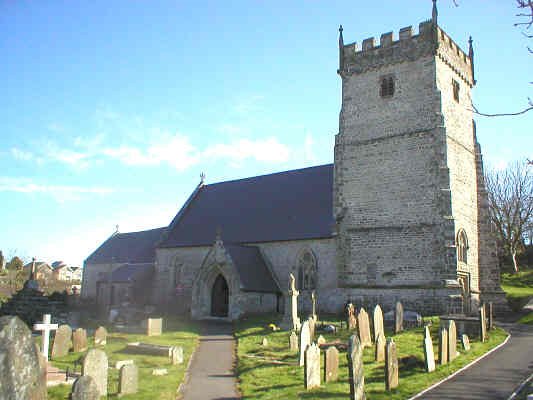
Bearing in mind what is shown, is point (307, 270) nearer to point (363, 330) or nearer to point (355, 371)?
point (363, 330)

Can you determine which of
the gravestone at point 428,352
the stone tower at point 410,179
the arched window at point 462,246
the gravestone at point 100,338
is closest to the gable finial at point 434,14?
the stone tower at point 410,179

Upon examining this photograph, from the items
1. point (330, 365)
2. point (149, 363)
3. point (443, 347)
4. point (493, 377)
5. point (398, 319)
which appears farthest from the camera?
point (398, 319)

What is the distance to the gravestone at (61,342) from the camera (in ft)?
57.7

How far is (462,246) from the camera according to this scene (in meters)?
24.8

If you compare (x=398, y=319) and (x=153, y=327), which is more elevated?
(x=398, y=319)

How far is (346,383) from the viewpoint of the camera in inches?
484

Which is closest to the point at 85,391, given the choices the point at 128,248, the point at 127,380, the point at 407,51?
the point at 127,380

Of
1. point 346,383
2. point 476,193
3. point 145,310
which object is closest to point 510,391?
point 346,383

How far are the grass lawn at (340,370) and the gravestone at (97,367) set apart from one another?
3.25 metres

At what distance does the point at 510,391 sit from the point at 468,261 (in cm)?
1460

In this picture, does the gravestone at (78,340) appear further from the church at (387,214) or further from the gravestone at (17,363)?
the gravestone at (17,363)

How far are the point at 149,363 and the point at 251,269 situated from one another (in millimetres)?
12915

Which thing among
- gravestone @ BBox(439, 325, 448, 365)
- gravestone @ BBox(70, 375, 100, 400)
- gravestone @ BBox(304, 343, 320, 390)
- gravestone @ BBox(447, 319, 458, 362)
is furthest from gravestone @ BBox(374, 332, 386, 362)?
gravestone @ BBox(70, 375, 100, 400)

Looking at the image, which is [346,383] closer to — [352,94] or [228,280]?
[228,280]
